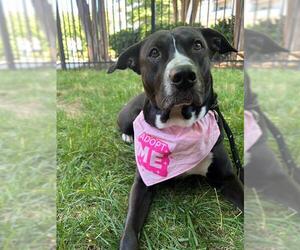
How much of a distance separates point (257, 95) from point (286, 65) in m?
0.06

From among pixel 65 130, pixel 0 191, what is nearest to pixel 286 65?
pixel 0 191

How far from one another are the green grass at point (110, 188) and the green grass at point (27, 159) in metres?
0.14

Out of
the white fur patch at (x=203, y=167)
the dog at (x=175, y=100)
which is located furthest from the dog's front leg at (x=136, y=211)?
the white fur patch at (x=203, y=167)

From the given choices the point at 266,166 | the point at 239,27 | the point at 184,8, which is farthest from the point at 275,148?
the point at 184,8

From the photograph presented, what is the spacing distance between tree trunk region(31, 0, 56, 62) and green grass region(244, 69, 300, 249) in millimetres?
304

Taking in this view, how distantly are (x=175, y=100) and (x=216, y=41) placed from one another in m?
0.18

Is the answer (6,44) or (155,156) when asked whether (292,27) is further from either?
(155,156)

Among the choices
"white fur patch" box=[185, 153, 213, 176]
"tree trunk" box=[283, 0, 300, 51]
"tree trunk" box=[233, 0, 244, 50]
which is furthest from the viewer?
"white fur patch" box=[185, 153, 213, 176]

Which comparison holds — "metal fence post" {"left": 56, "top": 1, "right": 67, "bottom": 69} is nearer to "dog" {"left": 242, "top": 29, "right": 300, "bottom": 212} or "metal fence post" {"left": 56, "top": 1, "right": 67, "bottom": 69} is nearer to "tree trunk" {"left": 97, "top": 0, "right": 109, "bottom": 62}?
"tree trunk" {"left": 97, "top": 0, "right": 109, "bottom": 62}

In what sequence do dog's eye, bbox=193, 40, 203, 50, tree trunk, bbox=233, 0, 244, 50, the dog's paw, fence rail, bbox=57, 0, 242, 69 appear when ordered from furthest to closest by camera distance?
1. the dog's paw
2. dog's eye, bbox=193, 40, 203, 50
3. fence rail, bbox=57, 0, 242, 69
4. tree trunk, bbox=233, 0, 244, 50

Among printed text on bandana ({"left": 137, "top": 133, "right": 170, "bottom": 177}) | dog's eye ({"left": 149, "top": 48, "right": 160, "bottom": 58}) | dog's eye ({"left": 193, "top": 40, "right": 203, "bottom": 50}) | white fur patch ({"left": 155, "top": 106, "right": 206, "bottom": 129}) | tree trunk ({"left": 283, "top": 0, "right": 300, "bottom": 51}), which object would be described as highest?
tree trunk ({"left": 283, "top": 0, "right": 300, "bottom": 51})

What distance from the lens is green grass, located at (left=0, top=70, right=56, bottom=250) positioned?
562 millimetres

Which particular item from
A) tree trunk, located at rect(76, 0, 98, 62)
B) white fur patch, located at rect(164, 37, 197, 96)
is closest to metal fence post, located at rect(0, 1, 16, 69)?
tree trunk, located at rect(76, 0, 98, 62)

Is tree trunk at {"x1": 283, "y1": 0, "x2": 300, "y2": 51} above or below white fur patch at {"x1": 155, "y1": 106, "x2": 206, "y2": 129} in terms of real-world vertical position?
above
